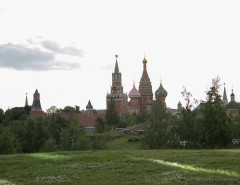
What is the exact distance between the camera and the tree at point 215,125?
27.1 m

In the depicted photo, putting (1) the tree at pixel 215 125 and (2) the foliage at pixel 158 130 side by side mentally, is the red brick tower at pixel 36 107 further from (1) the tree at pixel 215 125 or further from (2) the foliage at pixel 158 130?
(1) the tree at pixel 215 125

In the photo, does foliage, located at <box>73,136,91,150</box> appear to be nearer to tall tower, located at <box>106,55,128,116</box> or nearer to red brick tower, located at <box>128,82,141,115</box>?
red brick tower, located at <box>128,82,141,115</box>

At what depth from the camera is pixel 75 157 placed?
1770 cm

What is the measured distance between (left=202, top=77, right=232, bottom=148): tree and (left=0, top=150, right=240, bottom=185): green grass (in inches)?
402

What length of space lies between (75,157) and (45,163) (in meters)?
1.81

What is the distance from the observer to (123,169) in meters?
14.1

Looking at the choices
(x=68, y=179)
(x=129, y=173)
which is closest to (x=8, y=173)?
(x=68, y=179)

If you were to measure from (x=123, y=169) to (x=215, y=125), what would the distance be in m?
15.4

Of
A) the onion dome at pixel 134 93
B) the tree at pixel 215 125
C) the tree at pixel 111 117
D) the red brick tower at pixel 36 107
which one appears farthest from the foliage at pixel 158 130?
the onion dome at pixel 134 93

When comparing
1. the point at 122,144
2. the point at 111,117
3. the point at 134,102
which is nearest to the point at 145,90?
the point at 134,102

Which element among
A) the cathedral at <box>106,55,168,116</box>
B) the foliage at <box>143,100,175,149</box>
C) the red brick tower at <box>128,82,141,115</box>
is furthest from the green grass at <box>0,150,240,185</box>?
the red brick tower at <box>128,82,141,115</box>

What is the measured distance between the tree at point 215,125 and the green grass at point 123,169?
10.2 m

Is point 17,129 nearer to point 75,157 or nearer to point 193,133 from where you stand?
point 193,133

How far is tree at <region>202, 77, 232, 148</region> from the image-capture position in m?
27.1
